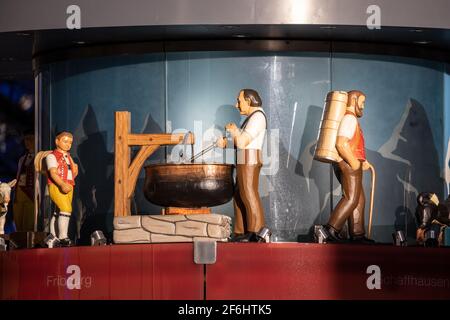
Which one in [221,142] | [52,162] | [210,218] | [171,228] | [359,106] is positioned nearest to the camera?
[210,218]

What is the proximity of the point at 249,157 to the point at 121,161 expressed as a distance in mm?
1461

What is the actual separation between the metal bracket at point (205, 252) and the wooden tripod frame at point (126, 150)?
1.23 metres

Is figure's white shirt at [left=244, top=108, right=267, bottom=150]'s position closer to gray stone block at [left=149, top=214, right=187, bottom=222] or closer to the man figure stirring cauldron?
the man figure stirring cauldron

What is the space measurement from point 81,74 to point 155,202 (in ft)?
7.43

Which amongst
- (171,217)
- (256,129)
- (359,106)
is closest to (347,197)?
(359,106)

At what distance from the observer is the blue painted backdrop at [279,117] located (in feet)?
76.3

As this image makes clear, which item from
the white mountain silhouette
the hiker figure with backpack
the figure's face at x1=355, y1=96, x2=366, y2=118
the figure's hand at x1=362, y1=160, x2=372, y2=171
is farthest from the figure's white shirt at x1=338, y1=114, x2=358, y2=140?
the white mountain silhouette

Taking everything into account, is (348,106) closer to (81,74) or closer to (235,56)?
(235,56)

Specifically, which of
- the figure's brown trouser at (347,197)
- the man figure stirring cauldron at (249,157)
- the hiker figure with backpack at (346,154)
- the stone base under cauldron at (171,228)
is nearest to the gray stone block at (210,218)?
the stone base under cauldron at (171,228)

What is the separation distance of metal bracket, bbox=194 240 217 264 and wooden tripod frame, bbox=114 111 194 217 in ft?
4.04

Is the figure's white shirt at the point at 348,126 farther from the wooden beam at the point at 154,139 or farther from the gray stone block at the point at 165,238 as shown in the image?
the gray stone block at the point at 165,238

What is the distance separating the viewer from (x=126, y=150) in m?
22.7

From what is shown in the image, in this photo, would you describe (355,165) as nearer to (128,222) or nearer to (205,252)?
(205,252)

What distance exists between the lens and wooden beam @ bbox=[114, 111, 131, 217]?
22656mm
